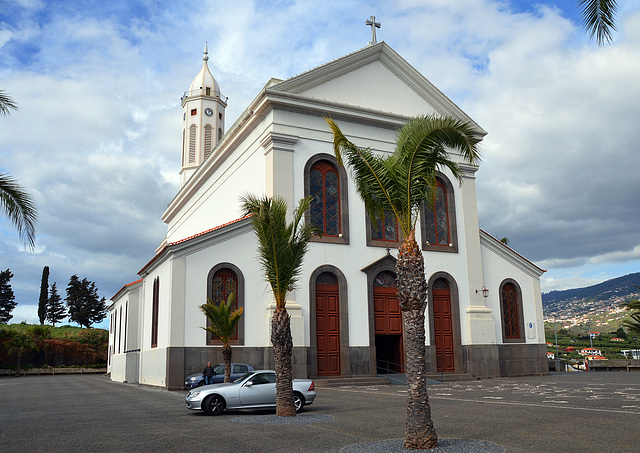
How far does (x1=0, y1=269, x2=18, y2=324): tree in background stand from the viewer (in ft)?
262

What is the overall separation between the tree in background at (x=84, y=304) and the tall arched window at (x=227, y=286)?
65.1 metres

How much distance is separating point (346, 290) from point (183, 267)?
7.25 meters

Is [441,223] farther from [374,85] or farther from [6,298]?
[6,298]

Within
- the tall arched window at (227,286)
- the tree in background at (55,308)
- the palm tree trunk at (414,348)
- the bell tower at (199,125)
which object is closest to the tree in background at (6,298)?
the tree in background at (55,308)

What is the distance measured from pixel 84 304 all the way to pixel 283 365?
77.6 m

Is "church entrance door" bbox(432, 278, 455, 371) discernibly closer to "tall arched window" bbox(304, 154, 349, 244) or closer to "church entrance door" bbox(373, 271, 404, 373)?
"church entrance door" bbox(373, 271, 404, 373)

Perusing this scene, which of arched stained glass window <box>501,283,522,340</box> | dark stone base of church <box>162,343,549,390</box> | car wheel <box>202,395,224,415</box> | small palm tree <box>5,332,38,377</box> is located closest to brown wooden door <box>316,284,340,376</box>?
dark stone base of church <box>162,343,549,390</box>

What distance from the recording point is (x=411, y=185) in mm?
10766

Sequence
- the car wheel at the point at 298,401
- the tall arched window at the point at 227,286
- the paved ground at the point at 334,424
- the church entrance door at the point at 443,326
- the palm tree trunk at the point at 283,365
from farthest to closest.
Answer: the church entrance door at the point at 443,326, the tall arched window at the point at 227,286, the car wheel at the point at 298,401, the palm tree trunk at the point at 283,365, the paved ground at the point at 334,424

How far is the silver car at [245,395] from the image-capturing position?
14977 millimetres

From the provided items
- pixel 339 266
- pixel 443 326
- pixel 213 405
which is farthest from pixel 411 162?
pixel 443 326

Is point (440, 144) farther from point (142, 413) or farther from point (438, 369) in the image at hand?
point (438, 369)

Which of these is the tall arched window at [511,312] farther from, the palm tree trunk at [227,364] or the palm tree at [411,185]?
the palm tree at [411,185]

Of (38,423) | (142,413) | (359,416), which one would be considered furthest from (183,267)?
(359,416)
